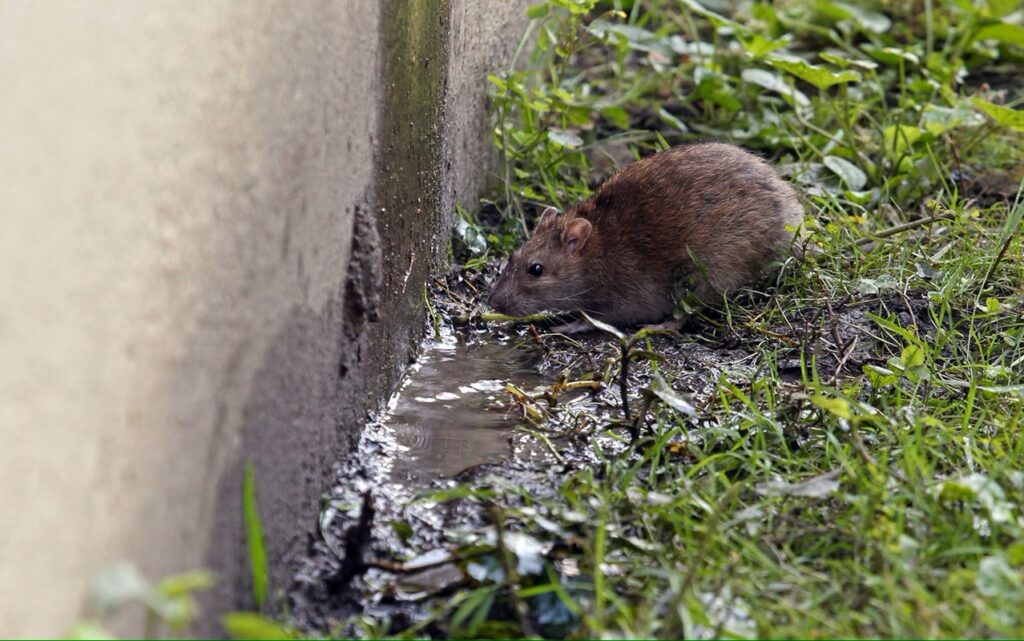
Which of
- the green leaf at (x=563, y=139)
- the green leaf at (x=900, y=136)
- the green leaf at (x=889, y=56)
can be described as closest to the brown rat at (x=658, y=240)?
the green leaf at (x=563, y=139)

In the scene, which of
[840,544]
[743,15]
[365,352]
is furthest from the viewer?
[743,15]

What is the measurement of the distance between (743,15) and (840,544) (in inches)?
214

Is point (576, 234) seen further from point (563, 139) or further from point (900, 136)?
point (900, 136)

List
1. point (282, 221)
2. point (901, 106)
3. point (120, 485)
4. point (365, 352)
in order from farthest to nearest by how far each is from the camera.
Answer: point (901, 106) < point (365, 352) < point (282, 221) < point (120, 485)

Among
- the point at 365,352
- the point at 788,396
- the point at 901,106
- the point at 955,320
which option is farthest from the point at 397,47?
the point at 901,106

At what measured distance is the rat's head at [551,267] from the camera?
5.14 m

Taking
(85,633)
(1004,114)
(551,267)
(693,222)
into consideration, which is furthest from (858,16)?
(85,633)

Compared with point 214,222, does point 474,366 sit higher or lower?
lower

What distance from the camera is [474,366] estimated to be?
14.4 feet

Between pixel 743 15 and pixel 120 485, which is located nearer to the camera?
pixel 120 485

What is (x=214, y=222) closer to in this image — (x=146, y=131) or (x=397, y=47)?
(x=146, y=131)

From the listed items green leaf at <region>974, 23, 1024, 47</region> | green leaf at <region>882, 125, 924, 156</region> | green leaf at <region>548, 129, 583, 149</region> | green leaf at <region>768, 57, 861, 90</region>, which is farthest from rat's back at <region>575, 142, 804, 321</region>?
green leaf at <region>974, 23, 1024, 47</region>

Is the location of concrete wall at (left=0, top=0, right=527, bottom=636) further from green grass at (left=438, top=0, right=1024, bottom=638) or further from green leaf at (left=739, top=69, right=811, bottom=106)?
green leaf at (left=739, top=69, right=811, bottom=106)

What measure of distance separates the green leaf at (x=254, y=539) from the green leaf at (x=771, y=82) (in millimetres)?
4594
